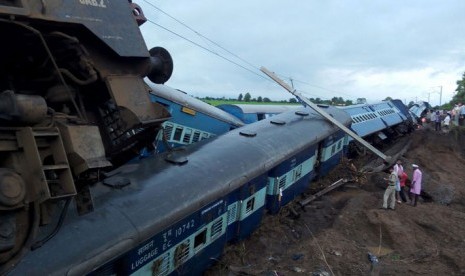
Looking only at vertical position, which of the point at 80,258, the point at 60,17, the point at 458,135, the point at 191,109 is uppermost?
the point at 60,17

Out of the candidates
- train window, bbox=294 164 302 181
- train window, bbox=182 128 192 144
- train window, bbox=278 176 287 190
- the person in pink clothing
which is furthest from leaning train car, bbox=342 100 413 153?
train window, bbox=278 176 287 190

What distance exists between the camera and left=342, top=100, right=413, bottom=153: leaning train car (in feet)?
70.3

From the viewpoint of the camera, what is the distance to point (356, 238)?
441 inches

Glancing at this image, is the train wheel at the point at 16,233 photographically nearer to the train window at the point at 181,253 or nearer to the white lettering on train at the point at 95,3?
the white lettering on train at the point at 95,3

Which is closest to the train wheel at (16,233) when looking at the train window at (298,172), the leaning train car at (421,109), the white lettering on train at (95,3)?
the white lettering on train at (95,3)

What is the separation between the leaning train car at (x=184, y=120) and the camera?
12898 millimetres

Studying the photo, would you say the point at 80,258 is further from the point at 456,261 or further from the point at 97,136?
the point at 456,261

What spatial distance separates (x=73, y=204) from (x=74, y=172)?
1.92 metres

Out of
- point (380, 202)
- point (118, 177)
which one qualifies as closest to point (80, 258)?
point (118, 177)

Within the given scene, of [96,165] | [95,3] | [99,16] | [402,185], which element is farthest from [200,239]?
[402,185]

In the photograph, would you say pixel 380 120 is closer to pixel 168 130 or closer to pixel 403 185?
pixel 403 185

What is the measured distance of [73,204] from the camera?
20.5ft

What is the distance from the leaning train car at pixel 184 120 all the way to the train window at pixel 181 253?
5.00m

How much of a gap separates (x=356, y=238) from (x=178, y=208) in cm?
568
